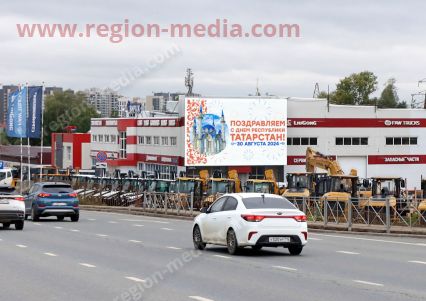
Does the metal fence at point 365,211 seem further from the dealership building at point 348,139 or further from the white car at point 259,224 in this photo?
the dealership building at point 348,139

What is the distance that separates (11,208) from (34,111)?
3618cm

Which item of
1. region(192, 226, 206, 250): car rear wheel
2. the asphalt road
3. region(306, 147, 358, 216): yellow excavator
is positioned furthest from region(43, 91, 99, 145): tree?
region(192, 226, 206, 250): car rear wheel

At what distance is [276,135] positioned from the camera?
8838 cm

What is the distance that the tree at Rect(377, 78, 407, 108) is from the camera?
6235 inches

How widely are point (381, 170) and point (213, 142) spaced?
18884 mm

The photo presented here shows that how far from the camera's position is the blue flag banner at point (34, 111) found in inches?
2634

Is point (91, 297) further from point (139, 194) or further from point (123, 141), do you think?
point (123, 141)

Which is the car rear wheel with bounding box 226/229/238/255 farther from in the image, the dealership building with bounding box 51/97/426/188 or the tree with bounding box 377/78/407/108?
the tree with bounding box 377/78/407/108

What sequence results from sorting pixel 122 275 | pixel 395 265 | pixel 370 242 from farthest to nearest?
pixel 370 242 < pixel 395 265 < pixel 122 275

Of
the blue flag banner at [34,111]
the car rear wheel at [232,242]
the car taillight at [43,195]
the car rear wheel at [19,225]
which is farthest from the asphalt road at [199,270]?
the blue flag banner at [34,111]

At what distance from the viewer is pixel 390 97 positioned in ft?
532

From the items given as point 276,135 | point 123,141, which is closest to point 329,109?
point 276,135

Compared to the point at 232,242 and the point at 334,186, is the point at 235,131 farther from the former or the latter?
the point at 232,242

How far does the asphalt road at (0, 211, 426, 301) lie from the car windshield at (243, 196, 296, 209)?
3.78 ft
